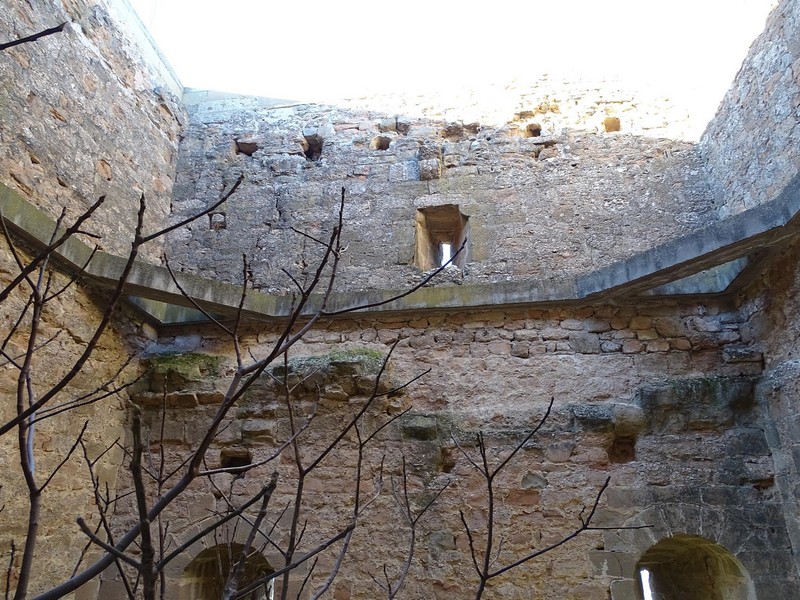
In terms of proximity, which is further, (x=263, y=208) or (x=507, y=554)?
(x=263, y=208)

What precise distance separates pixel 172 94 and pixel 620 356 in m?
5.36

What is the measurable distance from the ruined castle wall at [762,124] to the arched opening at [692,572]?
8.60 ft

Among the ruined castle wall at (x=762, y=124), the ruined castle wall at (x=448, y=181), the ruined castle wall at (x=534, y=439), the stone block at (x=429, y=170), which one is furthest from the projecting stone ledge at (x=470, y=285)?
the stone block at (x=429, y=170)

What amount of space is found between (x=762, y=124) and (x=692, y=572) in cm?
358

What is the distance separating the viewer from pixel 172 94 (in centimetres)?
653

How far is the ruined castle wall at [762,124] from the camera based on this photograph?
425cm

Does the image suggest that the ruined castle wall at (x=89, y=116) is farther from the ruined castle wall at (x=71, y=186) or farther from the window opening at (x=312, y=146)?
the window opening at (x=312, y=146)

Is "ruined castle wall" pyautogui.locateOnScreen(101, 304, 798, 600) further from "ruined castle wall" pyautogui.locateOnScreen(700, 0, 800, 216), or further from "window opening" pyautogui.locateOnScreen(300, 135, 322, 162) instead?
"window opening" pyautogui.locateOnScreen(300, 135, 322, 162)

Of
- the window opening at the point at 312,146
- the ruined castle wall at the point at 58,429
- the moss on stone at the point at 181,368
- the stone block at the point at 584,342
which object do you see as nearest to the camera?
the ruined castle wall at the point at 58,429

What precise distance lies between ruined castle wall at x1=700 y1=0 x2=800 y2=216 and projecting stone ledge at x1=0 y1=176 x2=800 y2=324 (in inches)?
30.4

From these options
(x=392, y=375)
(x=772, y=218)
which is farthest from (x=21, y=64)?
(x=772, y=218)

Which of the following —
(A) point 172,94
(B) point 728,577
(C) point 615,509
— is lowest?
(B) point 728,577

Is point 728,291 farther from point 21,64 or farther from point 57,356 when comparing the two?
point 21,64

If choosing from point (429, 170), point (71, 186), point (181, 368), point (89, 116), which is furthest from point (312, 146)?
point (181, 368)
